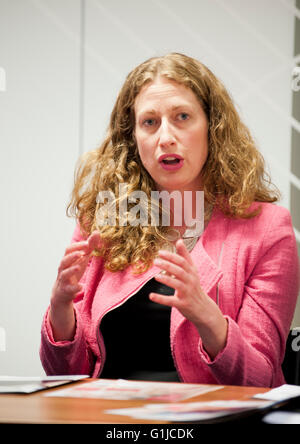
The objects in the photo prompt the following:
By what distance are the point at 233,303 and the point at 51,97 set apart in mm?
1534

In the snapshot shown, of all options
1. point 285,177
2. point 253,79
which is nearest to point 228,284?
point 285,177

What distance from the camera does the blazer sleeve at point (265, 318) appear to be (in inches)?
48.6

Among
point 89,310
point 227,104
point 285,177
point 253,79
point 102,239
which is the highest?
point 253,79

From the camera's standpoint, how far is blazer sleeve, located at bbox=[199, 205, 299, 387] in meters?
1.23

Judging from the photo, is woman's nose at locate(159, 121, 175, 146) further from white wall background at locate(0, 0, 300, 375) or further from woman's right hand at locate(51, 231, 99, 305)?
white wall background at locate(0, 0, 300, 375)

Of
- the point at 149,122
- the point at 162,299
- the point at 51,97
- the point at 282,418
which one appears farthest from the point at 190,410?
the point at 51,97

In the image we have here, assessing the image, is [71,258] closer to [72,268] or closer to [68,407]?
[72,268]

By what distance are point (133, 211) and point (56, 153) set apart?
0.94 m

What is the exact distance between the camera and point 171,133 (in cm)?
156

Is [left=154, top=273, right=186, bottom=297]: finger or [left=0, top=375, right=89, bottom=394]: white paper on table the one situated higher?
[left=154, top=273, right=186, bottom=297]: finger

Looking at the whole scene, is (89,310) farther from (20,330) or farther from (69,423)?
(20,330)

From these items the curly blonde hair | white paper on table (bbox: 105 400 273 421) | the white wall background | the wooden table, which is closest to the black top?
the curly blonde hair

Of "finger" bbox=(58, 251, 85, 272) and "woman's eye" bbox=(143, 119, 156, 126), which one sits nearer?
"finger" bbox=(58, 251, 85, 272)

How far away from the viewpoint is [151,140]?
1.59 meters
